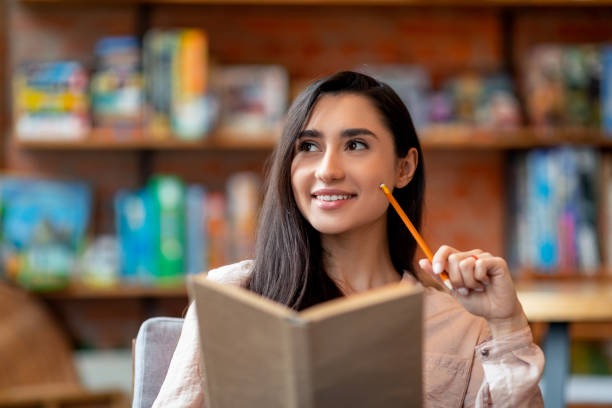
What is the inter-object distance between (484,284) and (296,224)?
33 centimetres

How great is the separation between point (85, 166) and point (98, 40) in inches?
16.4

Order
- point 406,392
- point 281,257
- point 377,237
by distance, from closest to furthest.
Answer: point 406,392 < point 281,257 < point 377,237

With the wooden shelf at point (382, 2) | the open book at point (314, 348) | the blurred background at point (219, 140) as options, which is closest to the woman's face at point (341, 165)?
the open book at point (314, 348)

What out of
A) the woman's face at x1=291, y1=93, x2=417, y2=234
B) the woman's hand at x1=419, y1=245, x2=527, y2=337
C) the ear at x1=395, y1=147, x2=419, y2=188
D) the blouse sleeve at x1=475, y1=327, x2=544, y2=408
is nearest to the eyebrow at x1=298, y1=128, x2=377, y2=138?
the woman's face at x1=291, y1=93, x2=417, y2=234

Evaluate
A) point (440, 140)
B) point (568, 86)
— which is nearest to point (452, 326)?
point (440, 140)

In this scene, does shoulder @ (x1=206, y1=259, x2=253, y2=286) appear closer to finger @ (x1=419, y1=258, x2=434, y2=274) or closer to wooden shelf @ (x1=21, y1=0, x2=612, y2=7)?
finger @ (x1=419, y1=258, x2=434, y2=274)

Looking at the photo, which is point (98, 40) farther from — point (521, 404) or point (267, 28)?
point (521, 404)

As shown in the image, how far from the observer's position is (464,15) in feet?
11.2

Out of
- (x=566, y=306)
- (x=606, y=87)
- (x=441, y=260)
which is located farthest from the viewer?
(x=606, y=87)

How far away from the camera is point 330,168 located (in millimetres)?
1541

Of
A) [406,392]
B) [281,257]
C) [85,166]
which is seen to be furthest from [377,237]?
[85,166]

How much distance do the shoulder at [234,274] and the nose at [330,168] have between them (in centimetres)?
19

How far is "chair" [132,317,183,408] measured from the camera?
1567mm

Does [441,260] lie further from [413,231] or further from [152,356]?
[152,356]
